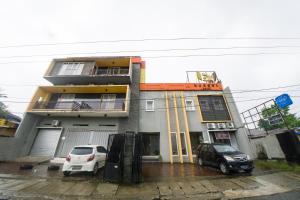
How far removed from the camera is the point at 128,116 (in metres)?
13.4

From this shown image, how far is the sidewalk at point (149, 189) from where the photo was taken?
15.3 ft

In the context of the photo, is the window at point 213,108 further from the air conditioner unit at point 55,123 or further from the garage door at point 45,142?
the garage door at point 45,142

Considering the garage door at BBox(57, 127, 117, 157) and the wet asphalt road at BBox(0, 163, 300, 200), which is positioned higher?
the garage door at BBox(57, 127, 117, 157)

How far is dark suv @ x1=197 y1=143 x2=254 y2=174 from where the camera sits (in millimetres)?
6941

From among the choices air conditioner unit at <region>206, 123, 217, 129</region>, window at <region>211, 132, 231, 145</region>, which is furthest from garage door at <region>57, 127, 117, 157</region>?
window at <region>211, 132, 231, 145</region>

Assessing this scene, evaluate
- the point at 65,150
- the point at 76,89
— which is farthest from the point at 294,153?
the point at 76,89

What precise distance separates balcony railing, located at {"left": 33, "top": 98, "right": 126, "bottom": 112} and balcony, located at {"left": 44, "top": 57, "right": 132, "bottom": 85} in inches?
110

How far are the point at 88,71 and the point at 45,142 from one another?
8.48 m

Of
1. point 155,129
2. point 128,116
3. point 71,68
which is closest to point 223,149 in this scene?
point 155,129

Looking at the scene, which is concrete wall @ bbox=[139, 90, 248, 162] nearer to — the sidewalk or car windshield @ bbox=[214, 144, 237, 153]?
car windshield @ bbox=[214, 144, 237, 153]

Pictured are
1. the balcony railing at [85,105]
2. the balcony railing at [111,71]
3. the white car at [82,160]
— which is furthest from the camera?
the balcony railing at [111,71]

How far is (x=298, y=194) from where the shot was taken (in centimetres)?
452

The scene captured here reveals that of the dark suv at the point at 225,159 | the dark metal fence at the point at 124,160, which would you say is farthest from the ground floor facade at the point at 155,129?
the dark metal fence at the point at 124,160

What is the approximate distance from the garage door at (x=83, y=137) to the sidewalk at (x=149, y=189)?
5.86 meters
